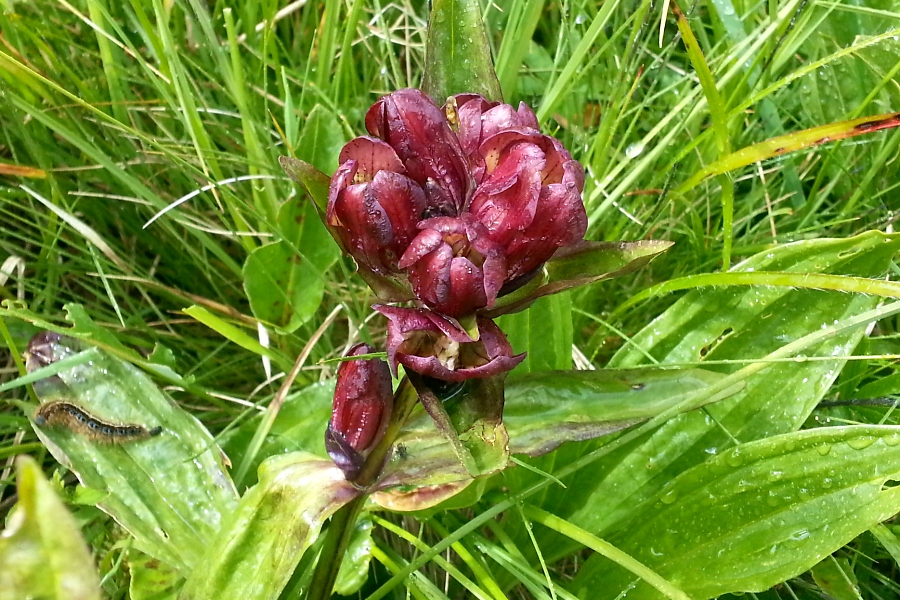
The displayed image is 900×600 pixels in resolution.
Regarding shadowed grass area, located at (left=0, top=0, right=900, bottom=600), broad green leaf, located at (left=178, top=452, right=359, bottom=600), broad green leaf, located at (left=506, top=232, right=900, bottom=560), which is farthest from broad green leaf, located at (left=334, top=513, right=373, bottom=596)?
broad green leaf, located at (left=506, top=232, right=900, bottom=560)

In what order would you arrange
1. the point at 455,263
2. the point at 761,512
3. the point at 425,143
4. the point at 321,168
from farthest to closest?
1. the point at 321,168
2. the point at 761,512
3. the point at 425,143
4. the point at 455,263

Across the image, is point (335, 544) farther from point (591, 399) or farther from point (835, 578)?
point (835, 578)

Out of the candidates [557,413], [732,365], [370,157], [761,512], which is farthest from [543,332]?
[370,157]

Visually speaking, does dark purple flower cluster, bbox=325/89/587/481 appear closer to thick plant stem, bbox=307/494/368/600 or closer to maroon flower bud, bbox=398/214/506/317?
maroon flower bud, bbox=398/214/506/317

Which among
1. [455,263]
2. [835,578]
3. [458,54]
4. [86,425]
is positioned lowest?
[835,578]

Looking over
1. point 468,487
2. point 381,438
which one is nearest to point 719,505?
point 468,487

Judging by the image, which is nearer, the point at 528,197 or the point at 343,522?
the point at 528,197
